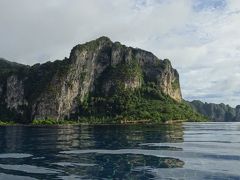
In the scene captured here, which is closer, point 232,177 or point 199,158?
point 232,177

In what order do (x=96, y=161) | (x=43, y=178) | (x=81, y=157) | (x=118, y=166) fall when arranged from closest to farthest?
(x=43, y=178) < (x=118, y=166) < (x=96, y=161) < (x=81, y=157)

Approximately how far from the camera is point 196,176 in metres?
26.8

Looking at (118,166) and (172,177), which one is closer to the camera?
(172,177)

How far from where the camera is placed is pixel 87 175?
26797mm

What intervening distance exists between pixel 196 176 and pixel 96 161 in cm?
992

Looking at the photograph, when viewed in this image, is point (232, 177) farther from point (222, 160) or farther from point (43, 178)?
point (43, 178)

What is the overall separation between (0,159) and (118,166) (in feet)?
37.3

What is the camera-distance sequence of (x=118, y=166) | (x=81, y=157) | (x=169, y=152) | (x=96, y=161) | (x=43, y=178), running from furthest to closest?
(x=169, y=152) → (x=81, y=157) → (x=96, y=161) → (x=118, y=166) → (x=43, y=178)

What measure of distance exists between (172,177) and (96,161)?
365 inches

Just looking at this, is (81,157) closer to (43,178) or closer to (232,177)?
(43,178)

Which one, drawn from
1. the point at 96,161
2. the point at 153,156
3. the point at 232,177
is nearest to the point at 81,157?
the point at 96,161

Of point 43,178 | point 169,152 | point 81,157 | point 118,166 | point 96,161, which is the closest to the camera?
point 43,178

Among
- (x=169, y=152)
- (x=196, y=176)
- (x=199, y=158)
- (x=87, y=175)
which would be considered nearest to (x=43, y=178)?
(x=87, y=175)

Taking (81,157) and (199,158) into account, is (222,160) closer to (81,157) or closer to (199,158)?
(199,158)
